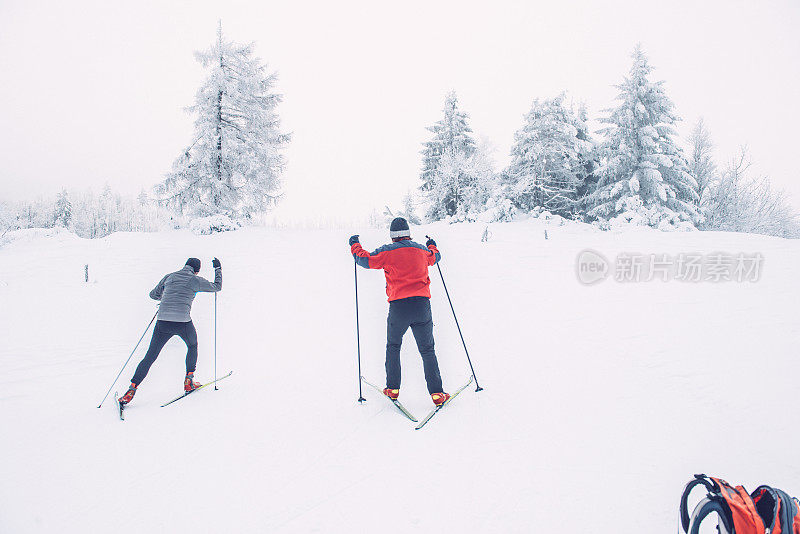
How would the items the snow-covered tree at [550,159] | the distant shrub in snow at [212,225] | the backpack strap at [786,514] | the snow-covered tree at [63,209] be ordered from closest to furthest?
1. the backpack strap at [786,514]
2. the distant shrub in snow at [212,225]
3. the snow-covered tree at [550,159]
4. the snow-covered tree at [63,209]

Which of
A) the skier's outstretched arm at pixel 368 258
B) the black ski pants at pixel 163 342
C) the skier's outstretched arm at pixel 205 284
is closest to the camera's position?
the skier's outstretched arm at pixel 368 258

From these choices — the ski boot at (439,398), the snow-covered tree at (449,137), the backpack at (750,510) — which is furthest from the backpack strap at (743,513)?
the snow-covered tree at (449,137)

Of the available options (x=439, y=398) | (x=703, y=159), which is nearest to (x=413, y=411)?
(x=439, y=398)

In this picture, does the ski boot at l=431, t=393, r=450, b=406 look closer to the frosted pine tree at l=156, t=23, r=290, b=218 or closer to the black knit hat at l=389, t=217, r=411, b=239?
the black knit hat at l=389, t=217, r=411, b=239

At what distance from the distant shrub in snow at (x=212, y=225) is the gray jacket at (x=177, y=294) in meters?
13.1

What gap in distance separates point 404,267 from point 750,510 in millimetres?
3458

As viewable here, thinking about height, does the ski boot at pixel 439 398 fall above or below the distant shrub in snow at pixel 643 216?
below

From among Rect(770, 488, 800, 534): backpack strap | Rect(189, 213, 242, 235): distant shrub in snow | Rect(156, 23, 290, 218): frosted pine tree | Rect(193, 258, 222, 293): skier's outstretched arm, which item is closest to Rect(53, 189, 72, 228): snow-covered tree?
Rect(156, 23, 290, 218): frosted pine tree

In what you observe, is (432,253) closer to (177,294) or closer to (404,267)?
(404,267)

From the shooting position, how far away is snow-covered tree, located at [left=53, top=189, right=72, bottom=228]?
40.5 meters

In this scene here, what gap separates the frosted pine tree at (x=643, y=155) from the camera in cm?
2153

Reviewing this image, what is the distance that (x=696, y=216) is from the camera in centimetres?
2192

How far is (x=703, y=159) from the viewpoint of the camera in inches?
1050

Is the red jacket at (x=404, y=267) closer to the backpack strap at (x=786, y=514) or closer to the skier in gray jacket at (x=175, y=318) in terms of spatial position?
the skier in gray jacket at (x=175, y=318)
